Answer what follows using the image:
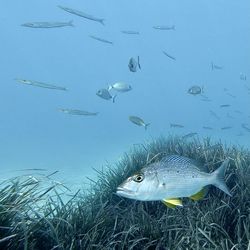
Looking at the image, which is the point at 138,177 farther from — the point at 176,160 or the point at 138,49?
the point at 138,49

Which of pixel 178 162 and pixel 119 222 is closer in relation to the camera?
pixel 178 162

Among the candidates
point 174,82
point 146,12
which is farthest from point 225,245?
point 174,82

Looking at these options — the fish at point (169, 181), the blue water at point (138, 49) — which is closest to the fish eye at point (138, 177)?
the fish at point (169, 181)

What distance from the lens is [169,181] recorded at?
13.9 ft

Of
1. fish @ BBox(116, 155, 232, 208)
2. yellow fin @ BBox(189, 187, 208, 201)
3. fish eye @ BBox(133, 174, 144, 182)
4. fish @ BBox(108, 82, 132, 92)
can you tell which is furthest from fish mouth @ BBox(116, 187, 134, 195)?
fish @ BBox(108, 82, 132, 92)

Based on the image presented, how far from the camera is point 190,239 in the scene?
443 centimetres

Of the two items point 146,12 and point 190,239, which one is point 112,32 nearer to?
point 146,12

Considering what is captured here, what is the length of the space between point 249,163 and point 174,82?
18288cm

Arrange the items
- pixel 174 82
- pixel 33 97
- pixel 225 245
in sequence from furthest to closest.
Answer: pixel 174 82 → pixel 33 97 → pixel 225 245

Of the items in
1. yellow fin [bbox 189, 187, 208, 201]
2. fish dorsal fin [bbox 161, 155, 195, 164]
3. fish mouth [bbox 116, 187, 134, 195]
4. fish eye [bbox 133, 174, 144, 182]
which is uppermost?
fish dorsal fin [bbox 161, 155, 195, 164]

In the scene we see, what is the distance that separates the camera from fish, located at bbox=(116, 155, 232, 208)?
4.09 meters

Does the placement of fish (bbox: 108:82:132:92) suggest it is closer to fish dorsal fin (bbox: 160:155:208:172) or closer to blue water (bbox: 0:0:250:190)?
fish dorsal fin (bbox: 160:155:208:172)

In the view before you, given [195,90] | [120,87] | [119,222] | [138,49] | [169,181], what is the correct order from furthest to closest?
[138,49], [195,90], [120,87], [119,222], [169,181]

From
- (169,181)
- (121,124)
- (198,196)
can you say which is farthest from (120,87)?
(121,124)
